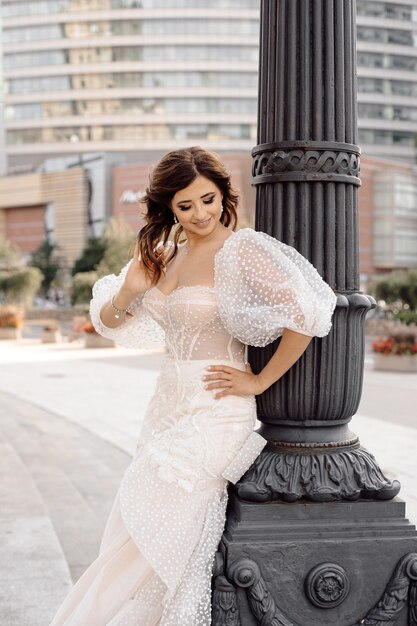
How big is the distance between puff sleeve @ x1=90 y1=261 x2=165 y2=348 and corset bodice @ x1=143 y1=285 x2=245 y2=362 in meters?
0.23

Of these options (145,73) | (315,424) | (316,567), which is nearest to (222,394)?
(315,424)

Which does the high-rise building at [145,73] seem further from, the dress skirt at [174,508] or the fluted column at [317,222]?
the dress skirt at [174,508]

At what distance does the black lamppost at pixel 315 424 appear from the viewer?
253 cm

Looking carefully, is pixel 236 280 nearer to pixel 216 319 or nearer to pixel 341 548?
pixel 216 319

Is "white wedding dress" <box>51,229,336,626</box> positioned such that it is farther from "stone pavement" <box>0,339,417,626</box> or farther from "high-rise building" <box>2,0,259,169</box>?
"high-rise building" <box>2,0,259,169</box>

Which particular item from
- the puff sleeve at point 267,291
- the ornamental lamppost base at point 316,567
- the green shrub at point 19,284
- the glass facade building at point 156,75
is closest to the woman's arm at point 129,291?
the puff sleeve at point 267,291

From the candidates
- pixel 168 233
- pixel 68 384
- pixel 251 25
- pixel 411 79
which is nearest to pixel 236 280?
pixel 168 233

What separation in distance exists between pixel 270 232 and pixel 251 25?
8158cm

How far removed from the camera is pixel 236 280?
2.62m

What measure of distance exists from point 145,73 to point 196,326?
266 feet

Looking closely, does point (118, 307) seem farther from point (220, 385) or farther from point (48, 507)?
point (48, 507)

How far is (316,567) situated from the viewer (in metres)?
2.52

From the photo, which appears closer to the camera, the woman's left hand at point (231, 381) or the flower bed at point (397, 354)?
the woman's left hand at point (231, 381)

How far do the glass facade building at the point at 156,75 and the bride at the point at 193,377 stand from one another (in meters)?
76.7
